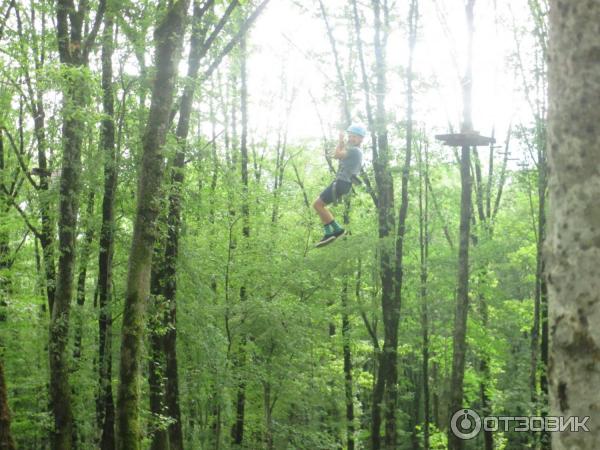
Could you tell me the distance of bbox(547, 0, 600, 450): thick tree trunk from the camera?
1863mm

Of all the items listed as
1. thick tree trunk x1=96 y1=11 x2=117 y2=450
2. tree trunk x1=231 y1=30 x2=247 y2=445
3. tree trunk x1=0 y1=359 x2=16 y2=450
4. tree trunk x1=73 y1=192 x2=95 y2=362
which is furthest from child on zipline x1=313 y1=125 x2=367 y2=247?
tree trunk x1=231 y1=30 x2=247 y2=445

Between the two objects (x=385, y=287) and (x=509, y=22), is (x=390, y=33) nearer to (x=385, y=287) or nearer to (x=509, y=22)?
(x=509, y=22)

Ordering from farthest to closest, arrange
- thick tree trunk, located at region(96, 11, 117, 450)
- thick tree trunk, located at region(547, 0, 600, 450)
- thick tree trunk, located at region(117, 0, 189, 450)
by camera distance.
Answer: thick tree trunk, located at region(96, 11, 117, 450) < thick tree trunk, located at region(117, 0, 189, 450) < thick tree trunk, located at region(547, 0, 600, 450)

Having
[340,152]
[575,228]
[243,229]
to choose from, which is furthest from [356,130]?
[243,229]

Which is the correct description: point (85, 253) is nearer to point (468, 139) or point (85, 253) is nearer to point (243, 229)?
point (243, 229)

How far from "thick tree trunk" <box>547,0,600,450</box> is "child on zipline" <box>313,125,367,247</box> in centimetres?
615

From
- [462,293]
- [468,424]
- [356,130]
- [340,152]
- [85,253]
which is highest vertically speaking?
[356,130]

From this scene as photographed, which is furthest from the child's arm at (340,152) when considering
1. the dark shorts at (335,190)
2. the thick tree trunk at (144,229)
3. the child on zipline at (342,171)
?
the thick tree trunk at (144,229)

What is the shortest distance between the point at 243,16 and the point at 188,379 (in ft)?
30.6

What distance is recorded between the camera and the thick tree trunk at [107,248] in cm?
1097

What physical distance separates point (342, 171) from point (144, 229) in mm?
3111

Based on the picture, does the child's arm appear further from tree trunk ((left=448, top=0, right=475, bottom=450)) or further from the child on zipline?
tree trunk ((left=448, top=0, right=475, bottom=450))

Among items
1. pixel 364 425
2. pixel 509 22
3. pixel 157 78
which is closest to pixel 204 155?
pixel 157 78

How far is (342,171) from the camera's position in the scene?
881cm
